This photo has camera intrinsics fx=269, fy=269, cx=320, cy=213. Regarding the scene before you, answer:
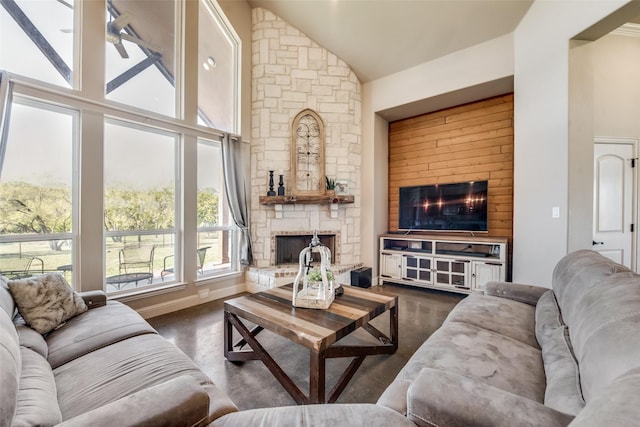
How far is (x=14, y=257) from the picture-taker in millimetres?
2432

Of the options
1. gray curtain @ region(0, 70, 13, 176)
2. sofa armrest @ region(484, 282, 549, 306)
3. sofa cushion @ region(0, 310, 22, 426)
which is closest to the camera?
sofa cushion @ region(0, 310, 22, 426)

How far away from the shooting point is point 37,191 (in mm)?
2537

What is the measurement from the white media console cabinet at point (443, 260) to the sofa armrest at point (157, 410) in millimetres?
3707

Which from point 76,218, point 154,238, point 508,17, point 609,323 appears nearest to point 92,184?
point 76,218

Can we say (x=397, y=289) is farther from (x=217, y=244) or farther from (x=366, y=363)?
(x=217, y=244)

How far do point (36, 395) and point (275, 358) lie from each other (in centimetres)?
150

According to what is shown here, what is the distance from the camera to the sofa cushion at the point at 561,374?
92cm

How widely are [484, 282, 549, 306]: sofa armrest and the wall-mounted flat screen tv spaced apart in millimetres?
1831

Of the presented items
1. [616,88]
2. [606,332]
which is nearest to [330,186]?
[606,332]

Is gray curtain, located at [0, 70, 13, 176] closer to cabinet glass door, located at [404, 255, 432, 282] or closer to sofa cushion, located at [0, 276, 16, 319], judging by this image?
sofa cushion, located at [0, 276, 16, 319]

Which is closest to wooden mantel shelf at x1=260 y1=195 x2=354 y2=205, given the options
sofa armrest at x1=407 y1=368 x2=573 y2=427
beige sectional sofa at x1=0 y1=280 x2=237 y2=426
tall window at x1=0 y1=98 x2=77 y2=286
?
tall window at x1=0 y1=98 x2=77 y2=286

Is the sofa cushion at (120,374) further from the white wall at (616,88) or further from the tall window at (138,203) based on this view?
the white wall at (616,88)

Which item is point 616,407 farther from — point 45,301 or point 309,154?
point 309,154

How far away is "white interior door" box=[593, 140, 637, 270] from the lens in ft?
11.8
